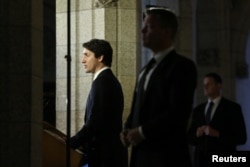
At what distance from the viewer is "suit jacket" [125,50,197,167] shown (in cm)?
535

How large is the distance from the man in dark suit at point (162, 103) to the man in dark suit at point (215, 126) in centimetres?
268

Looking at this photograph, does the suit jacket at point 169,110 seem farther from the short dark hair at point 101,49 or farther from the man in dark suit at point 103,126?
the short dark hair at point 101,49

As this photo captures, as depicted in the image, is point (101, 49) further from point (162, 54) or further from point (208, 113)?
point (162, 54)

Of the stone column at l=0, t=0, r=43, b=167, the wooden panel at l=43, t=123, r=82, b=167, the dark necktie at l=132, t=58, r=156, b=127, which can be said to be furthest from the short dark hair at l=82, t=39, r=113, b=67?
the dark necktie at l=132, t=58, r=156, b=127

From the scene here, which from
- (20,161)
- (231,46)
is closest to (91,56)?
(20,161)

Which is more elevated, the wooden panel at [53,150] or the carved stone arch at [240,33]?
the carved stone arch at [240,33]

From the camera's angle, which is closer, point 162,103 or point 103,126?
point 162,103

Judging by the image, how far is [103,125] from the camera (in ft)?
24.2

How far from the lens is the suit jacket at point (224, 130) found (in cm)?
832

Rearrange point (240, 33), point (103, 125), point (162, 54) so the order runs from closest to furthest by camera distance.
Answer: point (162, 54) → point (103, 125) → point (240, 33)

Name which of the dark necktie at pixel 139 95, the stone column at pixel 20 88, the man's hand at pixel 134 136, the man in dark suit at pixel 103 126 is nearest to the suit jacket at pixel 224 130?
the man in dark suit at pixel 103 126

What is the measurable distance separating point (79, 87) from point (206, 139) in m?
2.92

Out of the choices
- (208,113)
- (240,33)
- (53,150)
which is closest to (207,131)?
(208,113)

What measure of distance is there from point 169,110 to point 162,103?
0.09 m
